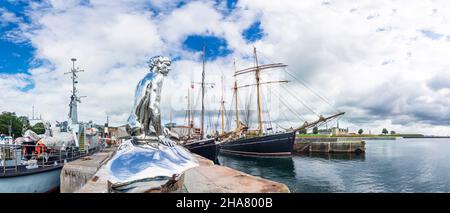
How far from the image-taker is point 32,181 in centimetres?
928

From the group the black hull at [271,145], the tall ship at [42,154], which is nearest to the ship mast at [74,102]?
the tall ship at [42,154]

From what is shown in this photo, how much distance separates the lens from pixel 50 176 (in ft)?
34.4

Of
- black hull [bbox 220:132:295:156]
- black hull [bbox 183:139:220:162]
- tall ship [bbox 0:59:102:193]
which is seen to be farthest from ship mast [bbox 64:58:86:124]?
black hull [bbox 220:132:295:156]

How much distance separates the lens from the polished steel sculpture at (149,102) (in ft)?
12.4

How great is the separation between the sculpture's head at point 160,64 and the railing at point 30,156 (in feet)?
18.7

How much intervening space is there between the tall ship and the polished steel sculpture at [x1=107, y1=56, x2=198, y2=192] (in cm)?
564

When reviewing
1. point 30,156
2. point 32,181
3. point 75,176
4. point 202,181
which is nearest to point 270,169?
point 30,156

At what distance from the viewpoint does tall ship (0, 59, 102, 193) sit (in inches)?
339

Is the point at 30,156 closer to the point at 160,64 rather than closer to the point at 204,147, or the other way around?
the point at 160,64

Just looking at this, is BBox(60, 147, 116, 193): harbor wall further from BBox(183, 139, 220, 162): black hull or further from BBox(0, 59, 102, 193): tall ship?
BBox(183, 139, 220, 162): black hull
